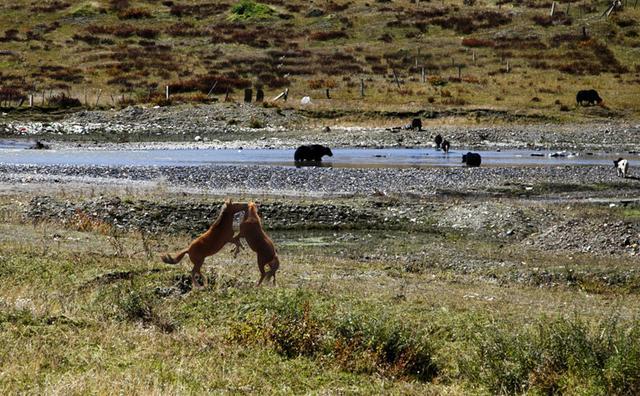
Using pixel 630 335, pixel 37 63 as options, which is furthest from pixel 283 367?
pixel 37 63

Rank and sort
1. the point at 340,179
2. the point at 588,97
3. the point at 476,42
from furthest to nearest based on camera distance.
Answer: the point at 476,42
the point at 588,97
the point at 340,179

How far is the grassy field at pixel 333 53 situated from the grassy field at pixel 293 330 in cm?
3908

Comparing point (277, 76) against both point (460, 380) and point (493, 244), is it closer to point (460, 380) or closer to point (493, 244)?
point (493, 244)

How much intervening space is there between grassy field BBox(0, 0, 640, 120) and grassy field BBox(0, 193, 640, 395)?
39.1 m

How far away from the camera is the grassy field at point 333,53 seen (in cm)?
5700

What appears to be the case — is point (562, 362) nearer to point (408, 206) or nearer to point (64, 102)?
point (408, 206)

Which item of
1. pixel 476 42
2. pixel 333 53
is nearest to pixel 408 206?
pixel 333 53

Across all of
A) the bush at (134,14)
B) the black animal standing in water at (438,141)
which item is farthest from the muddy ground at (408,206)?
the bush at (134,14)

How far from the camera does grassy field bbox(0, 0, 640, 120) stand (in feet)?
187

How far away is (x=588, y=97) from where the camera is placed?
174 ft

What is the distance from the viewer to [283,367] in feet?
27.0

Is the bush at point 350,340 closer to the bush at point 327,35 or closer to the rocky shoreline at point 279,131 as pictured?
the rocky shoreline at point 279,131

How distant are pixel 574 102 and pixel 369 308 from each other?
45.7 m

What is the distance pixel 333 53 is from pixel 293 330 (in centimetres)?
6340
